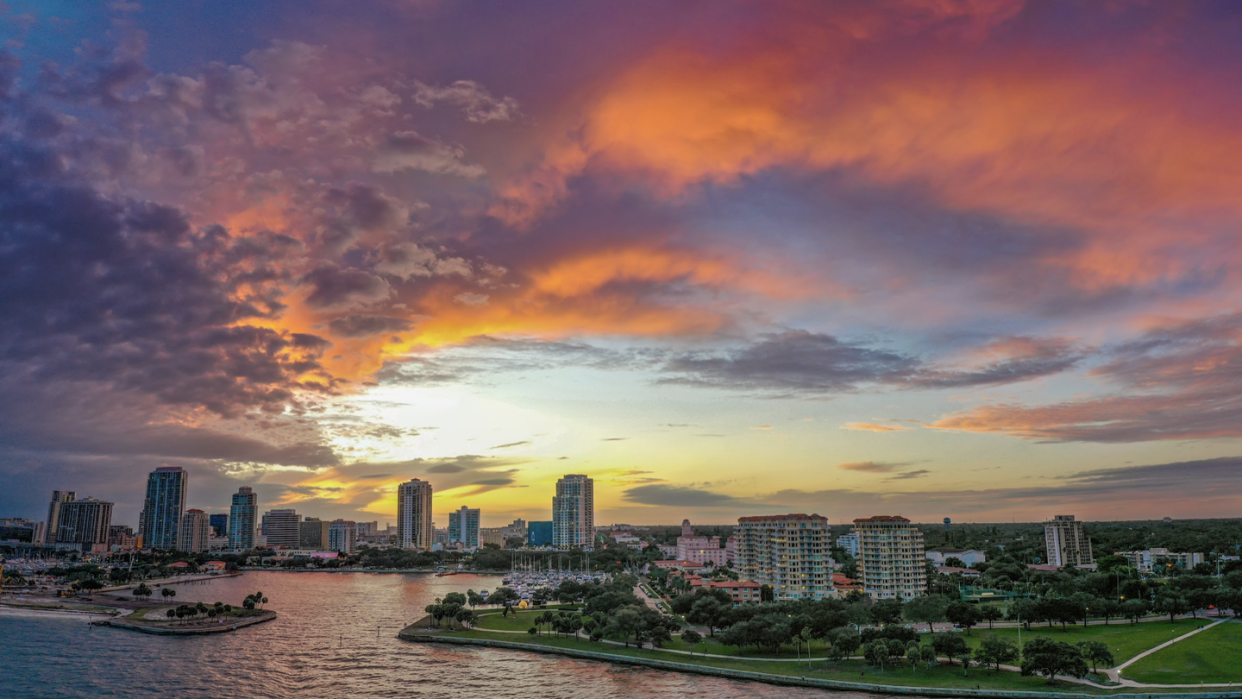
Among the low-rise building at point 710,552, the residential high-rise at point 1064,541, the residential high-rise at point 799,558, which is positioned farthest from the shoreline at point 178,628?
the residential high-rise at point 1064,541

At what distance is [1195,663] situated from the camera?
141 feet

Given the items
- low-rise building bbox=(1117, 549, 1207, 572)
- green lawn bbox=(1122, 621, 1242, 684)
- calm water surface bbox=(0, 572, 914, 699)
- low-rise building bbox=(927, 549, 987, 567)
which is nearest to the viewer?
green lawn bbox=(1122, 621, 1242, 684)

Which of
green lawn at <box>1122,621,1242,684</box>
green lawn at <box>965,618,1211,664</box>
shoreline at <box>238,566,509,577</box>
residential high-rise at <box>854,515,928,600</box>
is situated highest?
residential high-rise at <box>854,515,928,600</box>

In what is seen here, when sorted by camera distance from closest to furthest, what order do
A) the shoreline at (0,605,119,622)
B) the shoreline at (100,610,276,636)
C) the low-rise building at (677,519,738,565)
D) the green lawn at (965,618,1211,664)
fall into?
the green lawn at (965,618,1211,664), the shoreline at (100,610,276,636), the shoreline at (0,605,119,622), the low-rise building at (677,519,738,565)

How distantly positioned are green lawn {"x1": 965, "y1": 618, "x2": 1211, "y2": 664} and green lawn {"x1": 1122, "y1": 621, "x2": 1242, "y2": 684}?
5.78ft

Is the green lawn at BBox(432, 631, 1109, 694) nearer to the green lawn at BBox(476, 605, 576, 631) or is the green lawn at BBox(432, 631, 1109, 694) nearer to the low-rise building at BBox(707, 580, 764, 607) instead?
the green lawn at BBox(476, 605, 576, 631)

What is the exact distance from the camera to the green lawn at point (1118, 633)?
49500mm

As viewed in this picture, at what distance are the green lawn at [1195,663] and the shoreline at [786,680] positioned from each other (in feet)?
9.80

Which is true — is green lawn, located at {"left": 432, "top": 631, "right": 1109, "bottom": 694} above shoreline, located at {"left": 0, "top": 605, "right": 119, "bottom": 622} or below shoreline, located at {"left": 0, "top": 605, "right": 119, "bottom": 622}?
above

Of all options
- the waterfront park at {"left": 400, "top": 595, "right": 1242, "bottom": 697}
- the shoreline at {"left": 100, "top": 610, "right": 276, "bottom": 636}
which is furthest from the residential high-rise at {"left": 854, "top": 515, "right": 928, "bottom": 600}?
the shoreline at {"left": 100, "top": 610, "right": 276, "bottom": 636}

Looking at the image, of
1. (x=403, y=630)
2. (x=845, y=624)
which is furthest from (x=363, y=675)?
(x=845, y=624)

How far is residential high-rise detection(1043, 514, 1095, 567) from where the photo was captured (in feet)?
348

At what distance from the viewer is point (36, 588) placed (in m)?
103

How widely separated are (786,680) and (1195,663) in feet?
76.0
